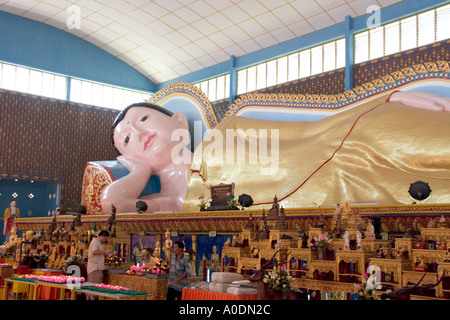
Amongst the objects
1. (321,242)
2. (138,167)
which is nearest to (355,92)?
(321,242)

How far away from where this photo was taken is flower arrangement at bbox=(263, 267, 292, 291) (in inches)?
160

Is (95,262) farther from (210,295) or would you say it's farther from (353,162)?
(353,162)

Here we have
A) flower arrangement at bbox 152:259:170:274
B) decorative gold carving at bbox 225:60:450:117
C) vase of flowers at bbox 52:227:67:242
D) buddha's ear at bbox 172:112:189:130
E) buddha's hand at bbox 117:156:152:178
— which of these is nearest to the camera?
flower arrangement at bbox 152:259:170:274

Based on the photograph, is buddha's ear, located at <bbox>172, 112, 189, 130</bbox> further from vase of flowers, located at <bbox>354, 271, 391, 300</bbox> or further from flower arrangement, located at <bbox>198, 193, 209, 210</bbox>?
vase of flowers, located at <bbox>354, 271, 391, 300</bbox>

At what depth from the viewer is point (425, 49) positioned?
8.77 m

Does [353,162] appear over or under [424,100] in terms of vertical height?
under

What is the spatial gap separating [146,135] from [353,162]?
4894 millimetres

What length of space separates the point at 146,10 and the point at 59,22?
277cm

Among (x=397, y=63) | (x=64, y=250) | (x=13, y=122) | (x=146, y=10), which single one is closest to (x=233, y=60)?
(x=146, y=10)

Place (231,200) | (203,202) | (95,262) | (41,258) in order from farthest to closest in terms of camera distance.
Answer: (203,202) < (41,258) < (231,200) < (95,262)

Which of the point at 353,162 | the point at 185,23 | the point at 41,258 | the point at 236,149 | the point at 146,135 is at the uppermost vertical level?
the point at 185,23

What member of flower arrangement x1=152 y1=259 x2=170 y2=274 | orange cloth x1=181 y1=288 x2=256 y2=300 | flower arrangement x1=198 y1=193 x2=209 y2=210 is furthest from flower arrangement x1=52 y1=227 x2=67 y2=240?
orange cloth x1=181 y1=288 x2=256 y2=300

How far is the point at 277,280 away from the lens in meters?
4.06

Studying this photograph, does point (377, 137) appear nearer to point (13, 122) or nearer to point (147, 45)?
point (147, 45)
